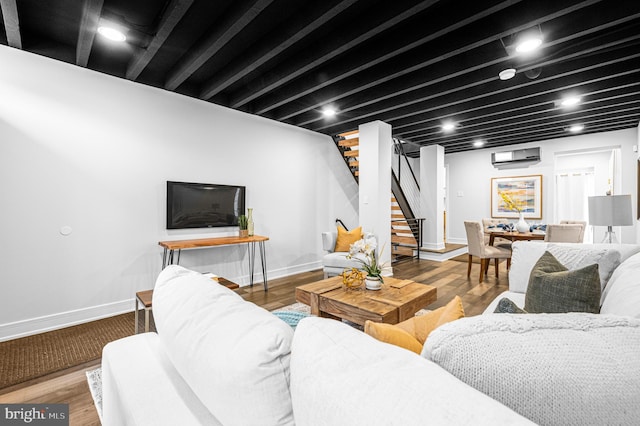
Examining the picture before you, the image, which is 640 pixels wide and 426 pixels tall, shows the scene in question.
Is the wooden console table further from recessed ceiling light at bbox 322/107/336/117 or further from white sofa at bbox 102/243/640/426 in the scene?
white sofa at bbox 102/243/640/426

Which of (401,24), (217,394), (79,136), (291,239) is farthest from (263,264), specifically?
(217,394)

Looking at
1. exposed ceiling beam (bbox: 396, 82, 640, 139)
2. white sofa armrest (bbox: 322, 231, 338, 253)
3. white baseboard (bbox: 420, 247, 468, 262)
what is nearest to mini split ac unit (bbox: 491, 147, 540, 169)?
exposed ceiling beam (bbox: 396, 82, 640, 139)

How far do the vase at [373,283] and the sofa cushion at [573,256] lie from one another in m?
1.09

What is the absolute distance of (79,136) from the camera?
118 inches

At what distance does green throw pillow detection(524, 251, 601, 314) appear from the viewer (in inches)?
55.4

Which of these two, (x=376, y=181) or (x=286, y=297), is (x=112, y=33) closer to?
(x=286, y=297)

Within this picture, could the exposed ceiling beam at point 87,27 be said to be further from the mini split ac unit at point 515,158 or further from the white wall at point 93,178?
the mini split ac unit at point 515,158

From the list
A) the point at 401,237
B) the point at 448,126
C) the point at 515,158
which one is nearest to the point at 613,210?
the point at 448,126

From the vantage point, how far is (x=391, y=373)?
0.53m

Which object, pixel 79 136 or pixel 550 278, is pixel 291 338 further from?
pixel 79 136

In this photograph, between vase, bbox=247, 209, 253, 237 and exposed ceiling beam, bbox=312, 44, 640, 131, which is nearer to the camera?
exposed ceiling beam, bbox=312, 44, 640, 131

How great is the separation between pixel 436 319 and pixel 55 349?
120 inches

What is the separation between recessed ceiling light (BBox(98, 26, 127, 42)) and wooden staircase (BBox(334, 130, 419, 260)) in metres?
3.79

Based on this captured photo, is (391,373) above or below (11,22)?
below
